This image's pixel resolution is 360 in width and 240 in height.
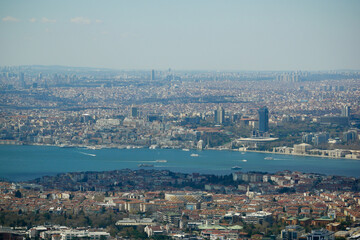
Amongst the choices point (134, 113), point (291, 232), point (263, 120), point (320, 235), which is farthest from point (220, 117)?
point (320, 235)

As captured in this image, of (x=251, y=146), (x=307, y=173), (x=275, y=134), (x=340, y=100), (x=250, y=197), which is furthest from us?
(x=340, y=100)

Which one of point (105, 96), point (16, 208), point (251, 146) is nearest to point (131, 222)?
point (16, 208)

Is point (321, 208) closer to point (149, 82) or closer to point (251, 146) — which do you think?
point (251, 146)

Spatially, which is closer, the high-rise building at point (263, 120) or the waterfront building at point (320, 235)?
the waterfront building at point (320, 235)

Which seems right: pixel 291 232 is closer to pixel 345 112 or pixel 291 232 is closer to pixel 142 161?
pixel 142 161

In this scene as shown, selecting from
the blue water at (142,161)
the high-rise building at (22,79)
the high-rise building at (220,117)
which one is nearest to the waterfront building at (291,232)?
the blue water at (142,161)

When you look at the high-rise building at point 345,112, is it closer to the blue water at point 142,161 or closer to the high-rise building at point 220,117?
the high-rise building at point 220,117

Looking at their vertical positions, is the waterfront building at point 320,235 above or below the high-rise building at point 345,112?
above

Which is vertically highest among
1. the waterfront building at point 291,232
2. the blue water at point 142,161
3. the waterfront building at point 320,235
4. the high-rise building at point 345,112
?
the waterfront building at point 320,235
